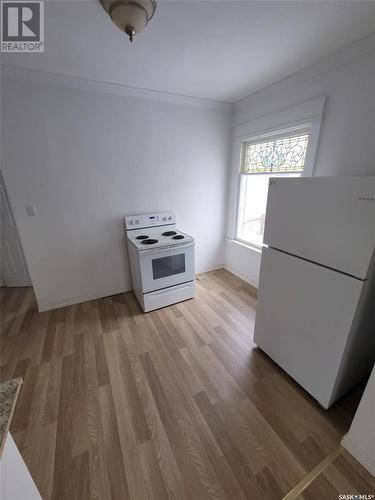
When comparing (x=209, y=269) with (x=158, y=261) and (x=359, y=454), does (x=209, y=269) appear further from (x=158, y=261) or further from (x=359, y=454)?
(x=359, y=454)

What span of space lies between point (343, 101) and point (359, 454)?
7.97 feet

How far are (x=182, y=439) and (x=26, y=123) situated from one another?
285 cm

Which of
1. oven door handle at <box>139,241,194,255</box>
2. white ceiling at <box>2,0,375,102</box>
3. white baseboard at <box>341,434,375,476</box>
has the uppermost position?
white ceiling at <box>2,0,375,102</box>

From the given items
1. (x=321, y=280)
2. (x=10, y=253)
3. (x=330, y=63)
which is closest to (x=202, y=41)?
(x=330, y=63)

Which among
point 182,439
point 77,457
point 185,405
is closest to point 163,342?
point 185,405

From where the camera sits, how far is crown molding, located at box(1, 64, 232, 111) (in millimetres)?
1777

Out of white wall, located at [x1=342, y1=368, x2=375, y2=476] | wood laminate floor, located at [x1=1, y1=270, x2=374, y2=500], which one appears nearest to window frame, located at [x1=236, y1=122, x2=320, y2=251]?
wood laminate floor, located at [x1=1, y1=270, x2=374, y2=500]

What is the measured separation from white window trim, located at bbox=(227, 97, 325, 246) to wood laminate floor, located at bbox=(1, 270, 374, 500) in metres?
1.68

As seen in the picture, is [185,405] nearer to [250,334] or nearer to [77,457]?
[77,457]

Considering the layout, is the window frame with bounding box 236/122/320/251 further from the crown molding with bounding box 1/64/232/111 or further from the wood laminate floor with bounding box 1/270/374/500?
the wood laminate floor with bounding box 1/270/374/500

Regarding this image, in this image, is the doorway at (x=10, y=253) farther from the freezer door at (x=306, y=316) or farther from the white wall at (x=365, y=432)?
the white wall at (x=365, y=432)

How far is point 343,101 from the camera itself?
1.66 m

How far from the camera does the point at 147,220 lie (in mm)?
2662

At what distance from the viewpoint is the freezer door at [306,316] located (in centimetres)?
117
